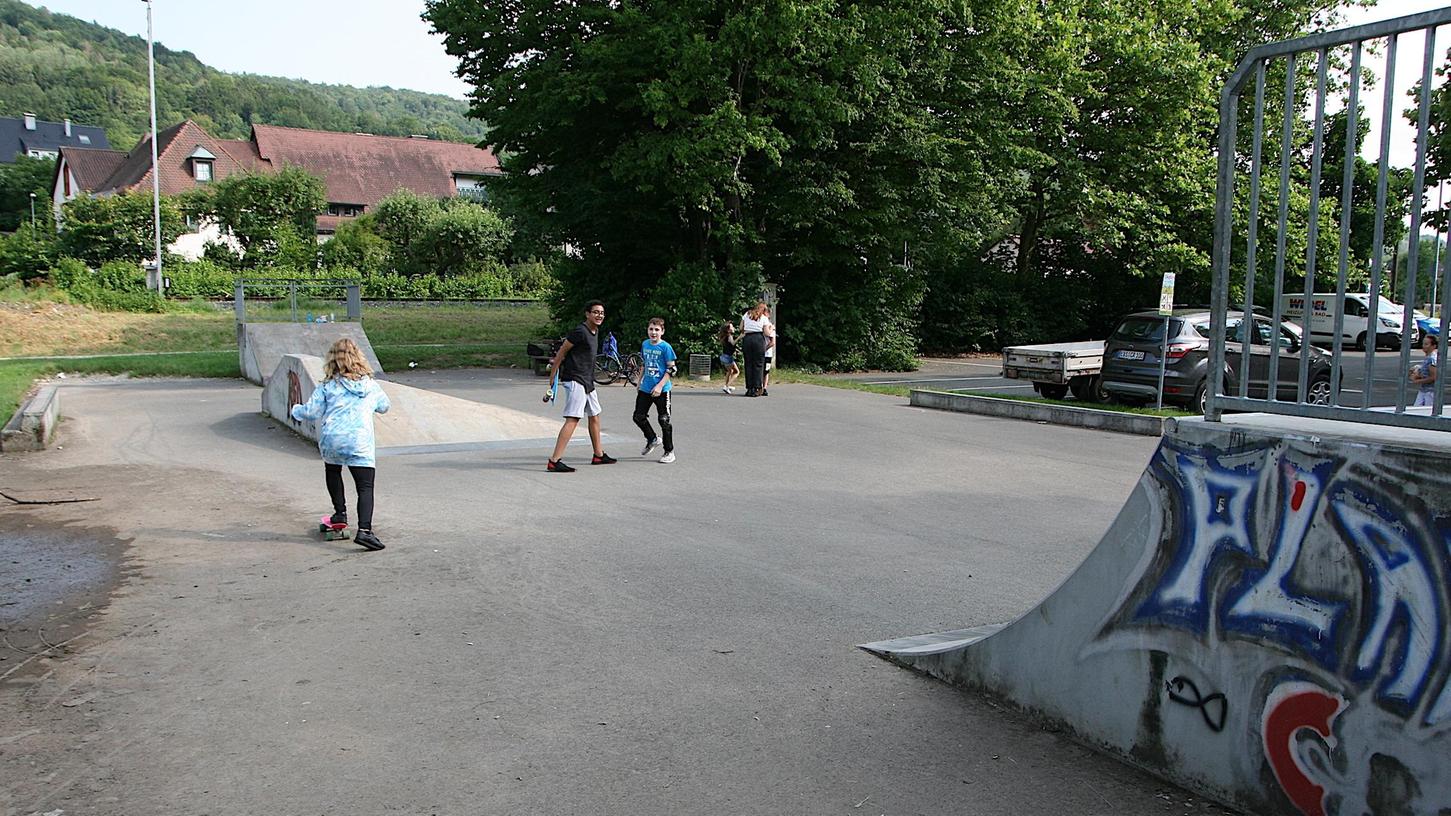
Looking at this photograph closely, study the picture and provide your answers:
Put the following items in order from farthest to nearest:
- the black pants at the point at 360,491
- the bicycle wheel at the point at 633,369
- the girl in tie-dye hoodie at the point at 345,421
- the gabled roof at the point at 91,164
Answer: the gabled roof at the point at 91,164, the bicycle wheel at the point at 633,369, the girl in tie-dye hoodie at the point at 345,421, the black pants at the point at 360,491

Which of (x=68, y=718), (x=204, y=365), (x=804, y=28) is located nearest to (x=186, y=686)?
(x=68, y=718)

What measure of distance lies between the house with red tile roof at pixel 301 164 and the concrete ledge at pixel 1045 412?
55734 mm

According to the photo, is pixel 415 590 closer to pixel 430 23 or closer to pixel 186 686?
pixel 186 686

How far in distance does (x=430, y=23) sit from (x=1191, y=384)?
18.4 metres

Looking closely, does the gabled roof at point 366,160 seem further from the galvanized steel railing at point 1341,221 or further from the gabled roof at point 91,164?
the galvanized steel railing at point 1341,221

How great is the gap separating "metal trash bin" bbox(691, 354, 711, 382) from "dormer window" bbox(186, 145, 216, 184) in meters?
62.3

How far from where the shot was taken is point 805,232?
24.9 metres

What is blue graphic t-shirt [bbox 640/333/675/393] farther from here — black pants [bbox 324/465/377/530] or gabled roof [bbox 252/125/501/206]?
gabled roof [bbox 252/125/501/206]

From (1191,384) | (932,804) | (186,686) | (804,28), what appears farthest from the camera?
(804,28)

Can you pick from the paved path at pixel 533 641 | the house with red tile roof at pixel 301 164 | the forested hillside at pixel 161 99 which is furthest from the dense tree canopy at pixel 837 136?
the forested hillside at pixel 161 99

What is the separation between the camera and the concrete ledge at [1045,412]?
14.5m

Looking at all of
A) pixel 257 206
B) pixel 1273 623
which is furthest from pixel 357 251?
pixel 1273 623

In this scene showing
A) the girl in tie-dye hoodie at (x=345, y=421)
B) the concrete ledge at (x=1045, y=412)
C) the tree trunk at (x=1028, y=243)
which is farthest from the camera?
the tree trunk at (x=1028, y=243)

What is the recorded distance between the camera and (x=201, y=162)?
235 ft
